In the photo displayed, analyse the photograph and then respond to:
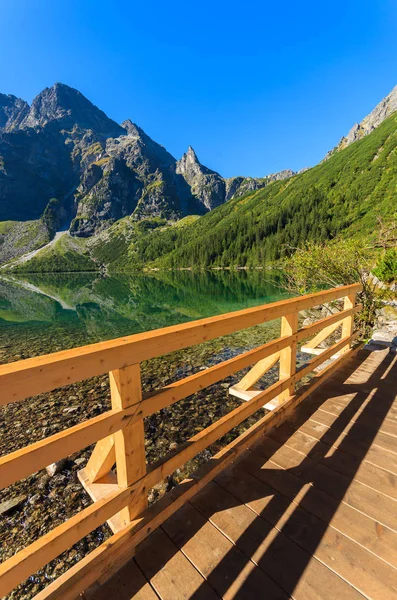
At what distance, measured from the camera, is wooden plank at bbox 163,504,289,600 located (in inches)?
80.8

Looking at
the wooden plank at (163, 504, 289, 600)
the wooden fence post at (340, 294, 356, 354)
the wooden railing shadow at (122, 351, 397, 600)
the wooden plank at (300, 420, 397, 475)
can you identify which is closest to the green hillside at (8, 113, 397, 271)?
the wooden fence post at (340, 294, 356, 354)

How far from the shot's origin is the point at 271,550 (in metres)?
2.33

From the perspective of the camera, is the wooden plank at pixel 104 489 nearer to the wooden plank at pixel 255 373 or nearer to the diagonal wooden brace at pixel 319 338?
the wooden plank at pixel 255 373

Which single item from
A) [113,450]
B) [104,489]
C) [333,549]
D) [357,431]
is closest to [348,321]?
[357,431]

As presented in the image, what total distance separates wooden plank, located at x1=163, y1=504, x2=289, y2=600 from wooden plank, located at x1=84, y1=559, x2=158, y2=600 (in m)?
0.37

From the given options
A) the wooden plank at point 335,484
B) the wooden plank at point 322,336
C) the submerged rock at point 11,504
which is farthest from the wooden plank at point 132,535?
the submerged rock at point 11,504

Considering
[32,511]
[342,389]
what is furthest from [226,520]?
[32,511]

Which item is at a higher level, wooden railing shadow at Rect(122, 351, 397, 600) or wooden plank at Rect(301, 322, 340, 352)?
wooden plank at Rect(301, 322, 340, 352)

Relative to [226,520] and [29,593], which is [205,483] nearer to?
[226,520]

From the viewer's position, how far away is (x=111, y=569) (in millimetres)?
2180

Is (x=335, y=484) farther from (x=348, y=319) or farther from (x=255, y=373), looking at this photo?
(x=348, y=319)

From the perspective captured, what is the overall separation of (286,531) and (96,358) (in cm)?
228

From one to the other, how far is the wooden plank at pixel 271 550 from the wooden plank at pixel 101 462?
3.32 ft

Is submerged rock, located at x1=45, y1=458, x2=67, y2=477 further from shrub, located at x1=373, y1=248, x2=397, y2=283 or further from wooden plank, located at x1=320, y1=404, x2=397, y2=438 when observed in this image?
shrub, located at x1=373, y1=248, x2=397, y2=283
